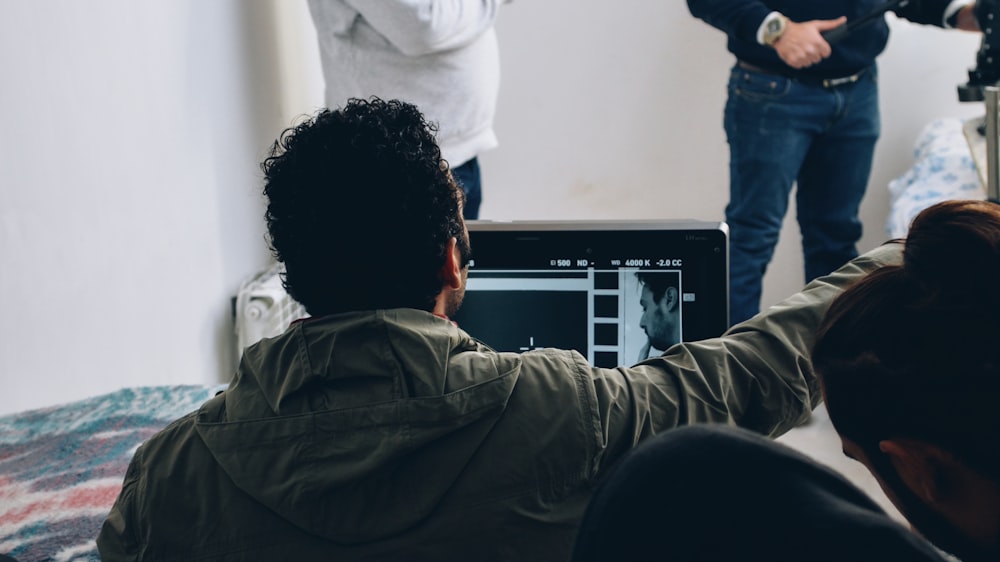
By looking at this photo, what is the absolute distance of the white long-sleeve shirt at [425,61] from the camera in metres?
1.87

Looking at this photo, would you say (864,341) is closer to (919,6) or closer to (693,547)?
(693,547)

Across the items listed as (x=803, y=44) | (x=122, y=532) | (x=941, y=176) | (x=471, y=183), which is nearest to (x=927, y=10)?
(x=803, y=44)

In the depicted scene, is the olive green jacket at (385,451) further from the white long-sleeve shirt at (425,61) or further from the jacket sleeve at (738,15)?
the jacket sleeve at (738,15)

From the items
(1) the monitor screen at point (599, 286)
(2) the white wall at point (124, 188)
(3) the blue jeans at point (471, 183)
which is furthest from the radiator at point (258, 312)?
(1) the monitor screen at point (599, 286)

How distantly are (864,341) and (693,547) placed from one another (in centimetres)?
32

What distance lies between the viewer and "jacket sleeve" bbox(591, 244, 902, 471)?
80cm

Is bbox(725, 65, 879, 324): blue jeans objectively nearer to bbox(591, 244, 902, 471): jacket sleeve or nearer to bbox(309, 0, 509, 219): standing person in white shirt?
bbox(309, 0, 509, 219): standing person in white shirt

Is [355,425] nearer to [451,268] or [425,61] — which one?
[451,268]

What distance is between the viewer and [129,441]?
118cm

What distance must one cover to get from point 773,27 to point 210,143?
126 centimetres

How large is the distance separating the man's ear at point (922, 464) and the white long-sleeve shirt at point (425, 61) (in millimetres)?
1387

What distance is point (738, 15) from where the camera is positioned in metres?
2.09

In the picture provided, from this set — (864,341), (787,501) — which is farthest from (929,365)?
(787,501)

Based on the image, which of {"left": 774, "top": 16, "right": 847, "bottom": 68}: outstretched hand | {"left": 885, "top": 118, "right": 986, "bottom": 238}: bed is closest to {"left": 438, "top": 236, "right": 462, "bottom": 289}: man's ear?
{"left": 774, "top": 16, "right": 847, "bottom": 68}: outstretched hand
